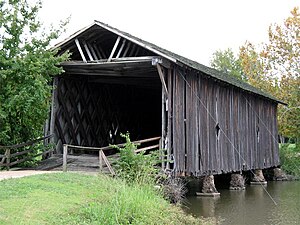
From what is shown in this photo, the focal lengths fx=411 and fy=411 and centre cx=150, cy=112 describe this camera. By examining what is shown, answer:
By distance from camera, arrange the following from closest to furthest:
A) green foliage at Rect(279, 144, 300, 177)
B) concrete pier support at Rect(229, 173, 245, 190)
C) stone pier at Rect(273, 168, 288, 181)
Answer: concrete pier support at Rect(229, 173, 245, 190), stone pier at Rect(273, 168, 288, 181), green foliage at Rect(279, 144, 300, 177)

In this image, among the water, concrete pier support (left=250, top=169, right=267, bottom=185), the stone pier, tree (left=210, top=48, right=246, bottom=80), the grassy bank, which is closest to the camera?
the grassy bank

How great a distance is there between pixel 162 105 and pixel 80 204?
5957 millimetres

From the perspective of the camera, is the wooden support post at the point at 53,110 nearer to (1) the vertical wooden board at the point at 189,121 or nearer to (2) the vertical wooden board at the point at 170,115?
(2) the vertical wooden board at the point at 170,115

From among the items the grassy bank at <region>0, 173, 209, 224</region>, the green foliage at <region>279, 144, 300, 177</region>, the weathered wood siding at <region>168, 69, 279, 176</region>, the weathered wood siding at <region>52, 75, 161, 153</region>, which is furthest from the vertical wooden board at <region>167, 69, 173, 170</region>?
the green foliage at <region>279, 144, 300, 177</region>

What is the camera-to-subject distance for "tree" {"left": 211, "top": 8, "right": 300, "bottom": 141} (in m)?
28.5

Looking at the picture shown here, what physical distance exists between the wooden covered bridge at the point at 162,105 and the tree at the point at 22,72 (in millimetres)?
907

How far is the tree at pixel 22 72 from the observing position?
12.5 m

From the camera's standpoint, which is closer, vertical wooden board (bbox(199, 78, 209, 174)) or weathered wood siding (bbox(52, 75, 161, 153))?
vertical wooden board (bbox(199, 78, 209, 174))

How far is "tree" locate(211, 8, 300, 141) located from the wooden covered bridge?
7772 mm

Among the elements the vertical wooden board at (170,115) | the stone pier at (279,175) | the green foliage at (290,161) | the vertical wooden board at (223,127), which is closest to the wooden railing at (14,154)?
the vertical wooden board at (170,115)

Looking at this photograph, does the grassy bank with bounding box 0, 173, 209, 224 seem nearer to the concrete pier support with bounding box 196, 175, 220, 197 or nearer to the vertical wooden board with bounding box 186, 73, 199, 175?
the vertical wooden board with bounding box 186, 73, 199, 175

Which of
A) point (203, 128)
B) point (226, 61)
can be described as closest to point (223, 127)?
point (203, 128)

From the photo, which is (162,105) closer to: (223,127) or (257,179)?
(223,127)

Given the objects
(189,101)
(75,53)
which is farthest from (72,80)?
(189,101)
